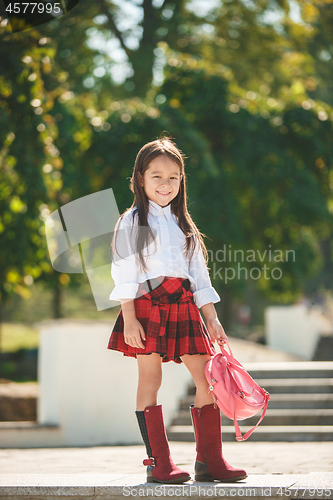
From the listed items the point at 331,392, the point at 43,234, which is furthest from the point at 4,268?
the point at 331,392

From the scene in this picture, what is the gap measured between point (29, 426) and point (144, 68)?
30.6 ft

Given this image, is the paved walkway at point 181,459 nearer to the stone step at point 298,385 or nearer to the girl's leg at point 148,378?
the girl's leg at point 148,378

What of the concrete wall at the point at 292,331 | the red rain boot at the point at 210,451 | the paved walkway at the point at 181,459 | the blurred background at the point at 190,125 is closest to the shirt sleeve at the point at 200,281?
the red rain boot at the point at 210,451

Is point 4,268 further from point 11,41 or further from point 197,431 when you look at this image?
point 197,431

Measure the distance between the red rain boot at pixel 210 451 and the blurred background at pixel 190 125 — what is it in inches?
212

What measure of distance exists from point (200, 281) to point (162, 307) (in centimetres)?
25

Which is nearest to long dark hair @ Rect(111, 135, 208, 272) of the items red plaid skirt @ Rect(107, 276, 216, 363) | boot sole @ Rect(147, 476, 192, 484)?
red plaid skirt @ Rect(107, 276, 216, 363)

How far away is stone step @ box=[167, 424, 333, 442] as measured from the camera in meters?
5.34

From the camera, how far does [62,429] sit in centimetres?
601

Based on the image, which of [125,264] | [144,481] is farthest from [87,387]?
[125,264]

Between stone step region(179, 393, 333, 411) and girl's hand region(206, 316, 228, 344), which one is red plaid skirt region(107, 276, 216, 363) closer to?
girl's hand region(206, 316, 228, 344)

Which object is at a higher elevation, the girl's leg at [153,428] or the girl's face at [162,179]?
the girl's face at [162,179]

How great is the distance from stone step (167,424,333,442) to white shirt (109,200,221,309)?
10.6 feet

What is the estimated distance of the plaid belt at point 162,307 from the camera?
2.59 m
